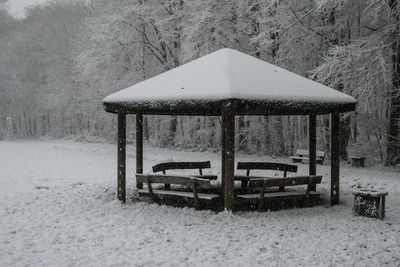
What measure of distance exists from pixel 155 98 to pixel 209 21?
45.0ft

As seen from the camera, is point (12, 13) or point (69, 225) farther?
point (12, 13)

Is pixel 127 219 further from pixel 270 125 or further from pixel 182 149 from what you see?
pixel 182 149

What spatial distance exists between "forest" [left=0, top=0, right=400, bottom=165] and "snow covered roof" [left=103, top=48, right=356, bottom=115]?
4.89 m

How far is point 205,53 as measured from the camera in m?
21.7

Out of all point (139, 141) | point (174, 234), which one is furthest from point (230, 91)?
point (139, 141)

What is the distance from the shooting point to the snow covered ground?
6.16 metres

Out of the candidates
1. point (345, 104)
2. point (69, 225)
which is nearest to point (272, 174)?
point (345, 104)

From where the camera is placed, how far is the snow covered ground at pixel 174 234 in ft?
20.2

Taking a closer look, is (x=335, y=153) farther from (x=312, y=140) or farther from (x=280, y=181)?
(x=280, y=181)

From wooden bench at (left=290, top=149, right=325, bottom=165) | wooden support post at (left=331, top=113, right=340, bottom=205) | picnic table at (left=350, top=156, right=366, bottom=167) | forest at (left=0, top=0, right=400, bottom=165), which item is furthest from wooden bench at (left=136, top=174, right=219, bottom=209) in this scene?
picnic table at (left=350, top=156, right=366, bottom=167)

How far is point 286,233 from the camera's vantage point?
293 inches

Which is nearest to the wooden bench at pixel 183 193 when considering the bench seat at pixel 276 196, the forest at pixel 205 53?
the bench seat at pixel 276 196

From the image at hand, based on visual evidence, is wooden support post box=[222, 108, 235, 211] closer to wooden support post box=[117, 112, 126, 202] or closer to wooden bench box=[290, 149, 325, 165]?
wooden support post box=[117, 112, 126, 202]

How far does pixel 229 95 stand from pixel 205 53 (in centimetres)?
1428
